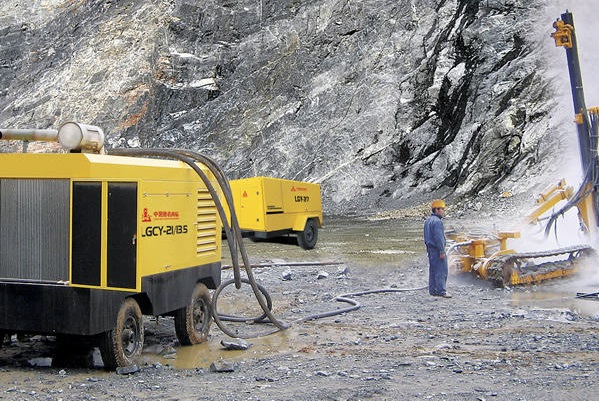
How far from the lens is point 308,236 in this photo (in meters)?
17.8

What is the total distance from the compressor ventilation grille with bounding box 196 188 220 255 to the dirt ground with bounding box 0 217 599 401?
1029 mm

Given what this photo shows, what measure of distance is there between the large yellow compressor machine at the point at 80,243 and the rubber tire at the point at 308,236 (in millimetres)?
11011

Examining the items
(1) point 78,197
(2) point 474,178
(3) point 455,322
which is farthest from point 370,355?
(2) point 474,178

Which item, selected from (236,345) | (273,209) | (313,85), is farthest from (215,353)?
(313,85)

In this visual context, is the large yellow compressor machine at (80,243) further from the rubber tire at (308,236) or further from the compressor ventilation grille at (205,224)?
the rubber tire at (308,236)

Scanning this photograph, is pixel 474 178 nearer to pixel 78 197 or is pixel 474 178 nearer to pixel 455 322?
pixel 455 322

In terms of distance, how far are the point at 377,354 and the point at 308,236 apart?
35.8ft

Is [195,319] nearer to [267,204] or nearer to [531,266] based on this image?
[531,266]

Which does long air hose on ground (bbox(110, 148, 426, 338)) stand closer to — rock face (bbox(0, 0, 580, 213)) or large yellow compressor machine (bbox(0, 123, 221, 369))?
large yellow compressor machine (bbox(0, 123, 221, 369))

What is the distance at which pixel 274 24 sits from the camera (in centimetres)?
3725

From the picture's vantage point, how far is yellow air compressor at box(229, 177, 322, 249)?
16.1 m

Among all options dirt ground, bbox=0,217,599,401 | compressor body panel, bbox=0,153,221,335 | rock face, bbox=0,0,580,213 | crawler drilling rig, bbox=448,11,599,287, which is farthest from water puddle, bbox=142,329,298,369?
rock face, bbox=0,0,580,213

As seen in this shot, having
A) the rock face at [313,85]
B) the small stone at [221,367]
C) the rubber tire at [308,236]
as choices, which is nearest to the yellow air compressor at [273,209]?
the rubber tire at [308,236]

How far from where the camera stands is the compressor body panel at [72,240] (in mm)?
6051
